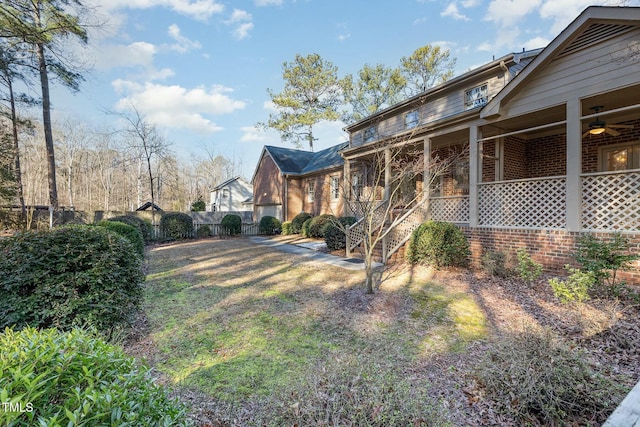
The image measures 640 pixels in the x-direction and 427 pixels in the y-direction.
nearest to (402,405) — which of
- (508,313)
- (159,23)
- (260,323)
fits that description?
(260,323)

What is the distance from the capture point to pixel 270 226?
20.9 metres

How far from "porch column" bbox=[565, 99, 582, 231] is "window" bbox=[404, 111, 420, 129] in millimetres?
6499

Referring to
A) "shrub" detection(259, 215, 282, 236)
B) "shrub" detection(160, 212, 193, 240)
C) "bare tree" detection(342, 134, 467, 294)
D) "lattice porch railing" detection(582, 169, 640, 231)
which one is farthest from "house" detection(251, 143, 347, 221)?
"lattice porch railing" detection(582, 169, 640, 231)

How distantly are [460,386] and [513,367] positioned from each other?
589 mm

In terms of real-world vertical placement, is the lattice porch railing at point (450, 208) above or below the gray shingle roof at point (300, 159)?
below

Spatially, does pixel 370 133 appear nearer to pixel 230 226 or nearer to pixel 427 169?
pixel 427 169

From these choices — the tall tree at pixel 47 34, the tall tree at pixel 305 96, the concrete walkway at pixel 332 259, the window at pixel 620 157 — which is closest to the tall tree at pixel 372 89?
the tall tree at pixel 305 96

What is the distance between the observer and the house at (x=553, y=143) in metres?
6.19

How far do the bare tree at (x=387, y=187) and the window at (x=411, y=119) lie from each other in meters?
1.38

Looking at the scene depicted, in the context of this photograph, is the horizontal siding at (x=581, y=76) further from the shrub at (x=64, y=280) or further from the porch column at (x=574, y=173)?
the shrub at (x=64, y=280)

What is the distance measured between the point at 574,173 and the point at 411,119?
7.49m

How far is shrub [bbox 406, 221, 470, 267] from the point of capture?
8.00 m

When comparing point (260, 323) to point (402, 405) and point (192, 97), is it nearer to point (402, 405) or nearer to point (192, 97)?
point (402, 405)

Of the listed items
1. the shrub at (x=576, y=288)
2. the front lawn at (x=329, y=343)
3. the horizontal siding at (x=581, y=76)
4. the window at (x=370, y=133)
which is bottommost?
the front lawn at (x=329, y=343)
